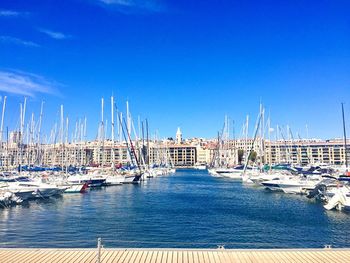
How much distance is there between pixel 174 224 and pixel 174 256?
1582cm

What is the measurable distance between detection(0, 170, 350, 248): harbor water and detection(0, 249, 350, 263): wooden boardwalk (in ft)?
8.17

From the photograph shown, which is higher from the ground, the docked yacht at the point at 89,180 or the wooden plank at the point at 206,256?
the docked yacht at the point at 89,180

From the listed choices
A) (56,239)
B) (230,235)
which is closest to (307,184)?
(230,235)

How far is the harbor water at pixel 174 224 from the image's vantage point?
71.6ft

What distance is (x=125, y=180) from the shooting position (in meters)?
69.6

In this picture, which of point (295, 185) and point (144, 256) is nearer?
point (144, 256)

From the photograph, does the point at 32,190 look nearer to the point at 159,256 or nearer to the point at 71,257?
the point at 71,257

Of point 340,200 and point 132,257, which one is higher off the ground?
point 132,257

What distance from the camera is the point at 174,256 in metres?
12.5

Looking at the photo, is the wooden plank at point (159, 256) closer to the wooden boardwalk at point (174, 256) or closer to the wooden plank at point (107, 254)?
the wooden boardwalk at point (174, 256)

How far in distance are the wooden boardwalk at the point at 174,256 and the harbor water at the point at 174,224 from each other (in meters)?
2.49

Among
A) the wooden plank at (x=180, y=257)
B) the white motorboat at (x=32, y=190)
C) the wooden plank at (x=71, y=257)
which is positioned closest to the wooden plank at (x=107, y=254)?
the wooden plank at (x=71, y=257)

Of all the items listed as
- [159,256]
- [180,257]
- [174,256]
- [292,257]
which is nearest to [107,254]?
[159,256]

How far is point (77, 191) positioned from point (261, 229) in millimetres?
32276
